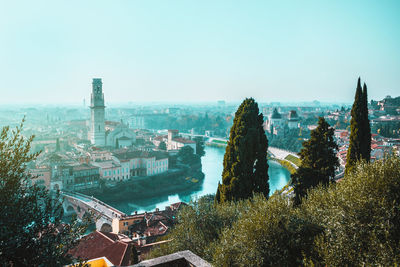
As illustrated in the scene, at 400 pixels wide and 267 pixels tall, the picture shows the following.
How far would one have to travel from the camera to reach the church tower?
33.9 metres

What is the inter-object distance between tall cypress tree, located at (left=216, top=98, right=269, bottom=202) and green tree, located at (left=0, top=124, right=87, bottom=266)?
208 inches

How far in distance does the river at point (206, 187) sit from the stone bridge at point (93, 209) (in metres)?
2.10

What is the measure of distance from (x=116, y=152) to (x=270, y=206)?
2493 centimetres

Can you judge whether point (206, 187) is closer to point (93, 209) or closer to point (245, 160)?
point (93, 209)

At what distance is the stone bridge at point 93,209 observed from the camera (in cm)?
1448

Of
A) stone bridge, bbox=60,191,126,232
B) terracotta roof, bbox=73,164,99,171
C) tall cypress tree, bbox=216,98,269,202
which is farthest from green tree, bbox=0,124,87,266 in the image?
terracotta roof, bbox=73,164,99,171

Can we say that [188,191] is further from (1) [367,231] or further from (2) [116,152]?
(1) [367,231]

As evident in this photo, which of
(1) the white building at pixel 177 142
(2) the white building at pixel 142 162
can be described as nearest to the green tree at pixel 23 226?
(2) the white building at pixel 142 162

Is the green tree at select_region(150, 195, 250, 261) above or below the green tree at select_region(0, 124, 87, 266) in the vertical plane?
below

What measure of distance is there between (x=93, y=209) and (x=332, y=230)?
13.1 meters

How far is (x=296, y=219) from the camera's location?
433cm

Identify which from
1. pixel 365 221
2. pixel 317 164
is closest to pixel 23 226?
pixel 365 221

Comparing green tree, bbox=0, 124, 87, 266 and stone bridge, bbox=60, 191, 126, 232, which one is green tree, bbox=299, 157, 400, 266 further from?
stone bridge, bbox=60, 191, 126, 232

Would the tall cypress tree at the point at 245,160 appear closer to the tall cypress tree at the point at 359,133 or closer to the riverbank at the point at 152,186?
the tall cypress tree at the point at 359,133
